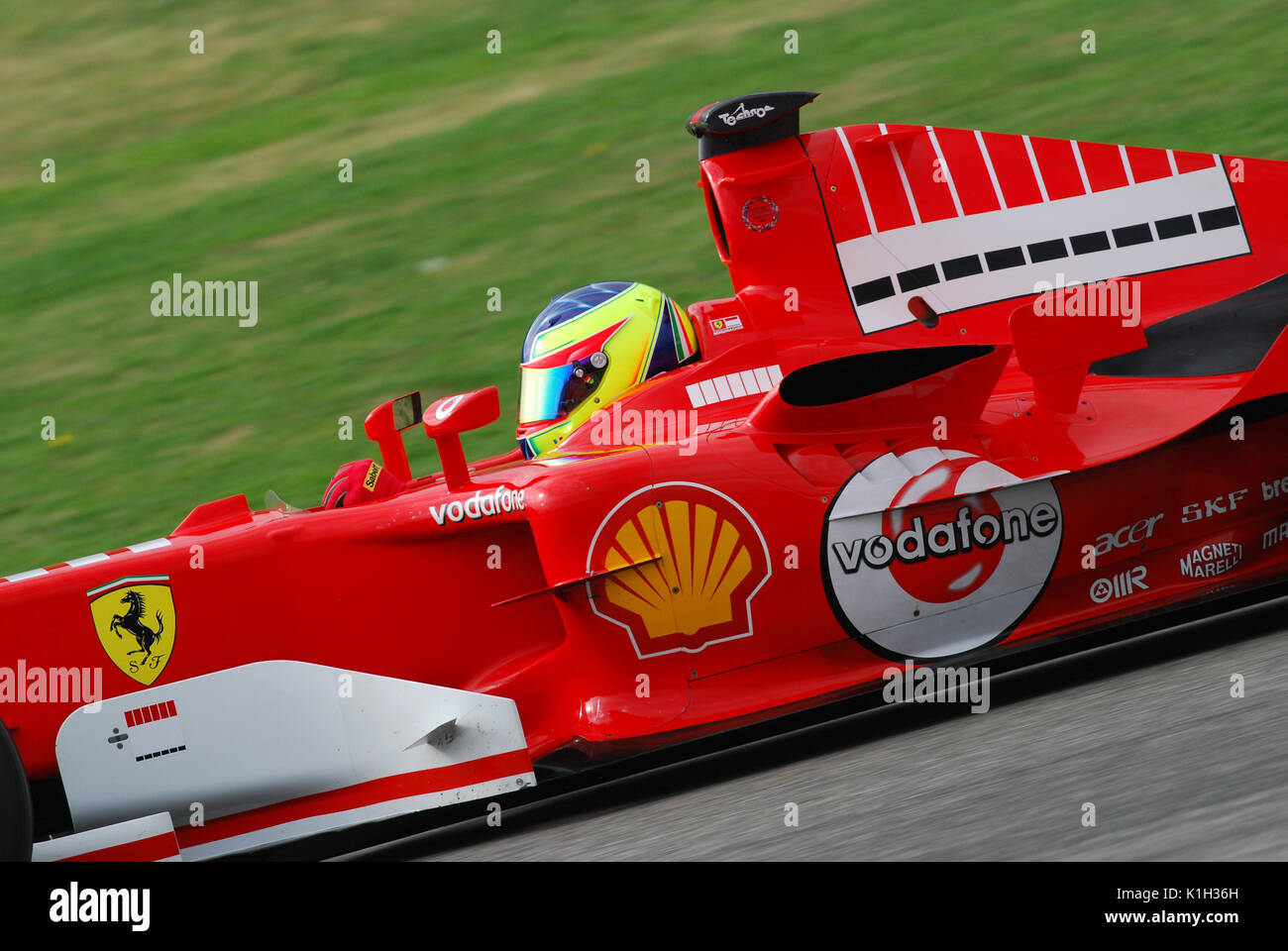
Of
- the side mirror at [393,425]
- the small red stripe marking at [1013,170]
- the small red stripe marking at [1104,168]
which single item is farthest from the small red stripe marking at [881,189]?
the side mirror at [393,425]

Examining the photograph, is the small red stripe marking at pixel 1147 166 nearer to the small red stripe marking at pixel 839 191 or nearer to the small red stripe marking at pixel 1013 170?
the small red stripe marking at pixel 1013 170

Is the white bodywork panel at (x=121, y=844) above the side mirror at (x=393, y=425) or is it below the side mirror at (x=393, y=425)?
below

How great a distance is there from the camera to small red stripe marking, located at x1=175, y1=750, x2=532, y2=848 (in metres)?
4.08

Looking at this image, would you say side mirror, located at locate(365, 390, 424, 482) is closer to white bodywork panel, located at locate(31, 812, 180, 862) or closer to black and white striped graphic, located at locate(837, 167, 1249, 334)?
white bodywork panel, located at locate(31, 812, 180, 862)

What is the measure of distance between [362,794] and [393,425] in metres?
1.28

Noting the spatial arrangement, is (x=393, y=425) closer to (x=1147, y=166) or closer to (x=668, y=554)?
(x=668, y=554)

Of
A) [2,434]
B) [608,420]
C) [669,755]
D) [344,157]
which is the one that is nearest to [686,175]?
[344,157]

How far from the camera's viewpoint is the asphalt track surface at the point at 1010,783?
3.00 meters

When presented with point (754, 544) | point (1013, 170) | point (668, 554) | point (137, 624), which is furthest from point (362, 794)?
point (1013, 170)

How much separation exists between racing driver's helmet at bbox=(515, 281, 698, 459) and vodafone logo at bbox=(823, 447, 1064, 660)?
2.62 ft

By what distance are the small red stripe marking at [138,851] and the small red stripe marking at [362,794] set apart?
14 centimetres

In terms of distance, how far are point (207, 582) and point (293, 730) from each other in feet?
1.48

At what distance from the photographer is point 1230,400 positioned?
179 inches

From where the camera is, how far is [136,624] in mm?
4105
